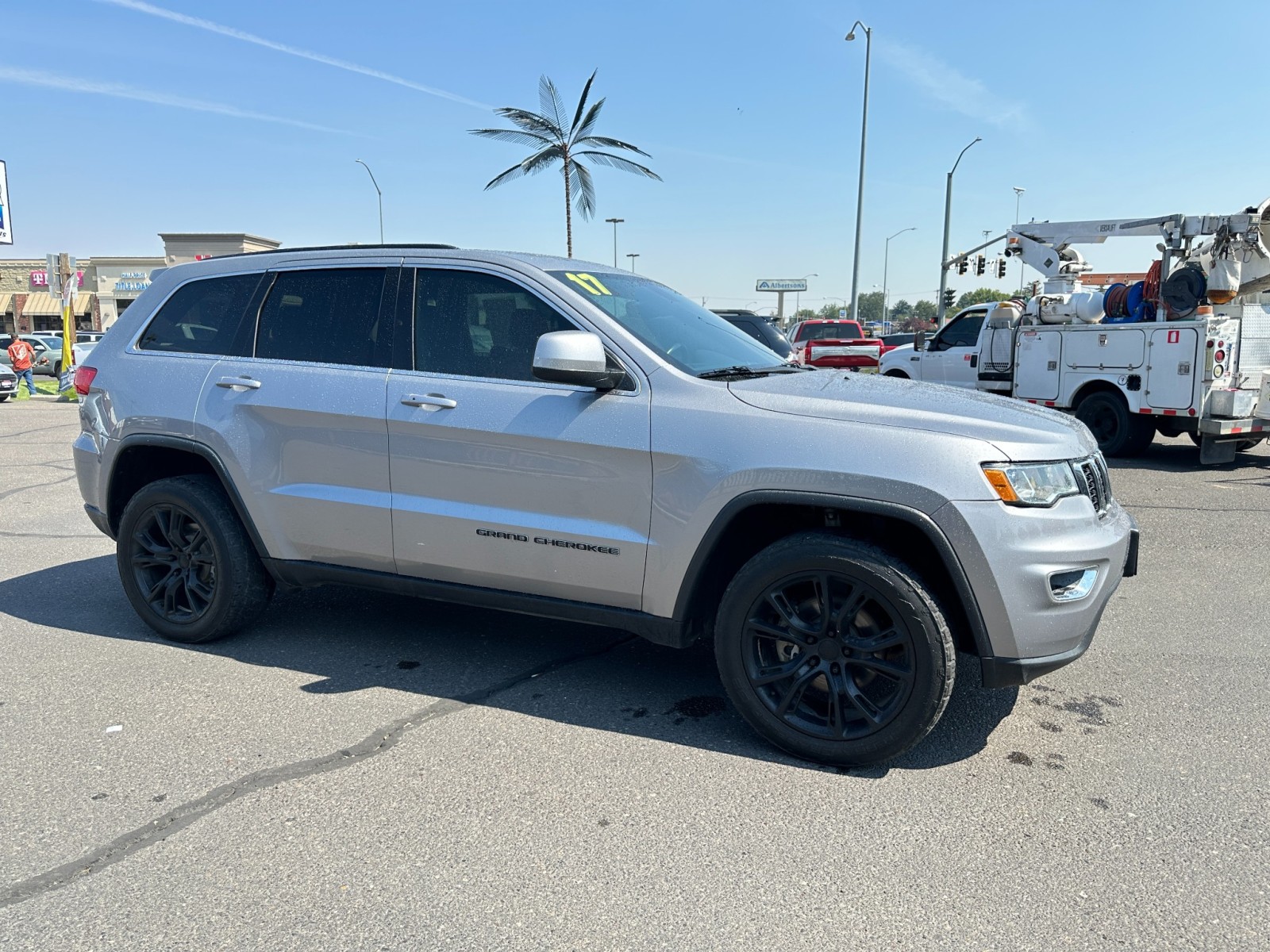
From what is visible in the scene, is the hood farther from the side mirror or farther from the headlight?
→ the side mirror

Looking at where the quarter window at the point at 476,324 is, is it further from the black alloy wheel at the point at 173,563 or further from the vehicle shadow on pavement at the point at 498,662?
Result: the black alloy wheel at the point at 173,563

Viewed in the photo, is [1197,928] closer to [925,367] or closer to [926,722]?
[926,722]

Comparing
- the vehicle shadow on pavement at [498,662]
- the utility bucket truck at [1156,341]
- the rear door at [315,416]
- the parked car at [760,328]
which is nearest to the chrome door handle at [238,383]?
the rear door at [315,416]

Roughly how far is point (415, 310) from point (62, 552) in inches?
161

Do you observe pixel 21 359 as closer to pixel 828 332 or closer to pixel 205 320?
pixel 828 332

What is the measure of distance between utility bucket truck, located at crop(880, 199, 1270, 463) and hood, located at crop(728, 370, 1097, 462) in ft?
26.3

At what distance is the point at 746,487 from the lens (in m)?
3.38

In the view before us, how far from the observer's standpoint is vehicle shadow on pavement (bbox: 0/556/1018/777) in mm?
3738

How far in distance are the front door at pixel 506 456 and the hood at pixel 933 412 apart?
537 millimetres

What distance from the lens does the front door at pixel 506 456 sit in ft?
11.9

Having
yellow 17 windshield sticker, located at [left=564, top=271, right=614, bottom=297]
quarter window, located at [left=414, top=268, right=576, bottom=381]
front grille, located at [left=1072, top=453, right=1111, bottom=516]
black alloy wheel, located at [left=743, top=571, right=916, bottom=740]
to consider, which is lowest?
black alloy wheel, located at [left=743, top=571, right=916, bottom=740]

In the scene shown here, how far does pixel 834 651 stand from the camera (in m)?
3.39

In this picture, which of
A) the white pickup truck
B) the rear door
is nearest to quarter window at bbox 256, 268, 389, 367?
the rear door

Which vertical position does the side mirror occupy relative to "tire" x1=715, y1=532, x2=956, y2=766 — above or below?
above
